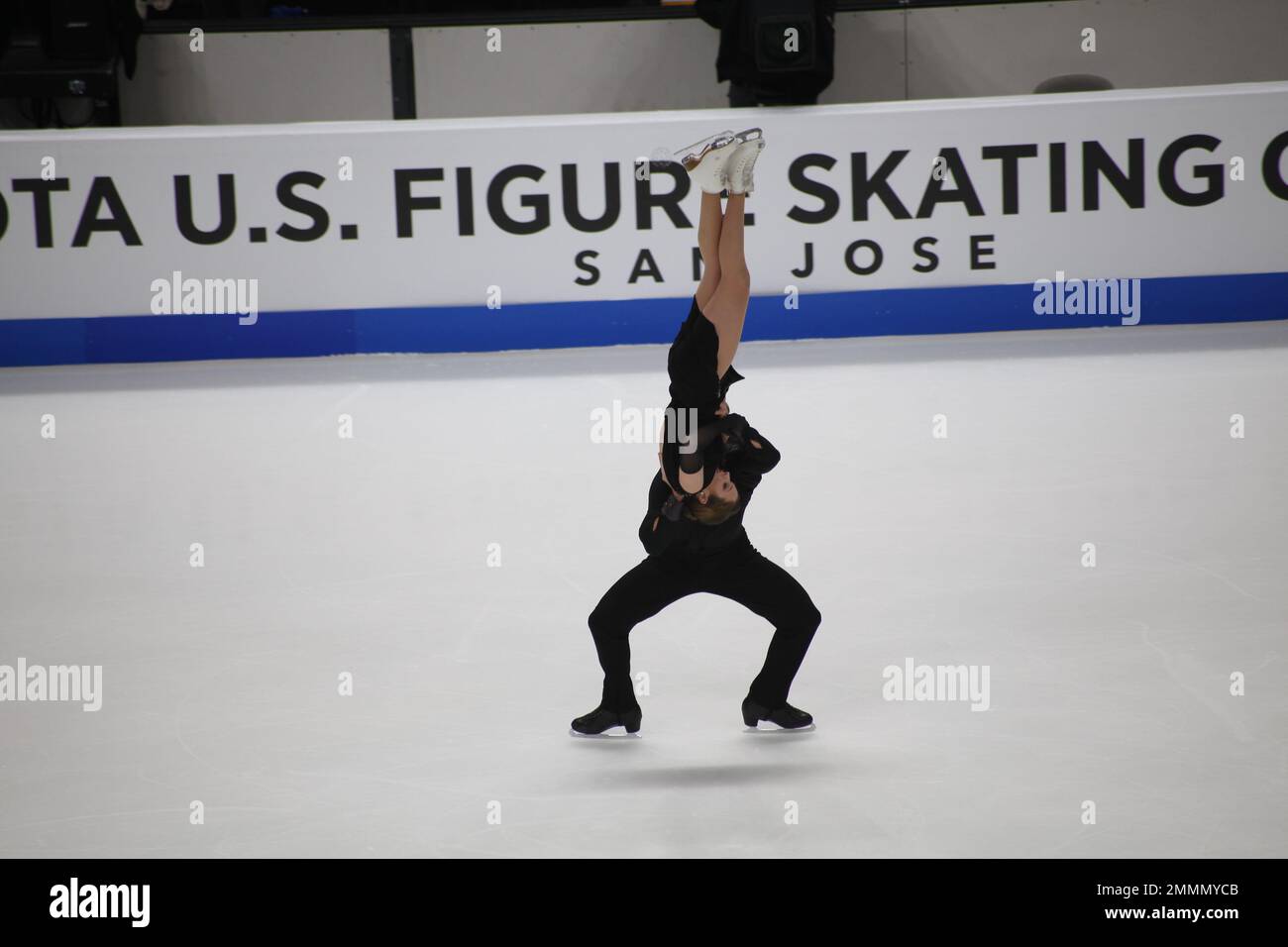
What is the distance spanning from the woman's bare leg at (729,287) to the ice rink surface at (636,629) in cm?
80

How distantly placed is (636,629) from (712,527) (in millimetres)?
941

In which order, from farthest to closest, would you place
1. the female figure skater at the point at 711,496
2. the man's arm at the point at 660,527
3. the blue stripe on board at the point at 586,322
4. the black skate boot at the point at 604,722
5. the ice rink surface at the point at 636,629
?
the blue stripe on board at the point at 586,322
the black skate boot at the point at 604,722
the man's arm at the point at 660,527
the female figure skater at the point at 711,496
the ice rink surface at the point at 636,629

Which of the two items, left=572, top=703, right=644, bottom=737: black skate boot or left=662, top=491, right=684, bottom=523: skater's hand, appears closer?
left=662, top=491, right=684, bottom=523: skater's hand

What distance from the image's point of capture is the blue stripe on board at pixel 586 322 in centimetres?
830

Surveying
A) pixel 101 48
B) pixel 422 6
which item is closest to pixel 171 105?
pixel 101 48

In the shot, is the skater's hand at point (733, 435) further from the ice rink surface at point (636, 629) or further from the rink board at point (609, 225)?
the rink board at point (609, 225)

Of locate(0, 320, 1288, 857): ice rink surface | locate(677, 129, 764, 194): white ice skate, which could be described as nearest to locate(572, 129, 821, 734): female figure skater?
locate(677, 129, 764, 194): white ice skate

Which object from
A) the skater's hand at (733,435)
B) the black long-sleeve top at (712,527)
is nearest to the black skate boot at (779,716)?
the black long-sleeve top at (712,527)

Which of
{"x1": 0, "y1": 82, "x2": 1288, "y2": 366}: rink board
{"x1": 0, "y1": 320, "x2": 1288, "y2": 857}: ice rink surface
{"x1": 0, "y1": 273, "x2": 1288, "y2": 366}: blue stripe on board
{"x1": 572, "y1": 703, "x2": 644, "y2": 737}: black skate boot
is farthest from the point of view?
{"x1": 0, "y1": 273, "x2": 1288, "y2": 366}: blue stripe on board

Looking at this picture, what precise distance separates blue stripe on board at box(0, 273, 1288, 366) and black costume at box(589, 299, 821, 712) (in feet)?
18.0

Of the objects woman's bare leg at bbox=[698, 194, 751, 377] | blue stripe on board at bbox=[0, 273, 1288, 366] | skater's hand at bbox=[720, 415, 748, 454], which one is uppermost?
blue stripe on board at bbox=[0, 273, 1288, 366]

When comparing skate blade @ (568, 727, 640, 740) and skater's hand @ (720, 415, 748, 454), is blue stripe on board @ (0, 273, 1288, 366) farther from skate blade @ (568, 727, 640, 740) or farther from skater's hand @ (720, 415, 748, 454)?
skater's hand @ (720, 415, 748, 454)

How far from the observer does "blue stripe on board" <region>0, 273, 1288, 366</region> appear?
8297 millimetres

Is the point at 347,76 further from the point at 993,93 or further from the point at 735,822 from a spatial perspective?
the point at 735,822
